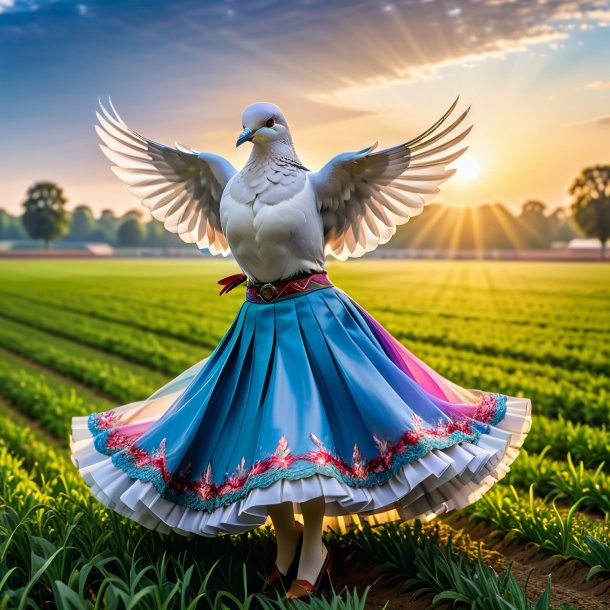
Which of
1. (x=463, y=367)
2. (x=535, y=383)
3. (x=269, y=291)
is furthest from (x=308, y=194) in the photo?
(x=463, y=367)

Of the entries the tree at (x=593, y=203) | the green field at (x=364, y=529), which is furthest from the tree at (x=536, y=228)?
the green field at (x=364, y=529)

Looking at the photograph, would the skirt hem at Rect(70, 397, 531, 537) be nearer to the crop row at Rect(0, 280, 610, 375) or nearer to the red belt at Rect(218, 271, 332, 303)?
the red belt at Rect(218, 271, 332, 303)

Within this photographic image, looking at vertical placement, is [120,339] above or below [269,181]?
below

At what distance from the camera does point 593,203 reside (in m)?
34.0

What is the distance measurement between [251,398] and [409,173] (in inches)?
48.2

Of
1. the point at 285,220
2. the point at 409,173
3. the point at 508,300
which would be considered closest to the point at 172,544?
the point at 285,220

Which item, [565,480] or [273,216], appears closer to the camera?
[273,216]

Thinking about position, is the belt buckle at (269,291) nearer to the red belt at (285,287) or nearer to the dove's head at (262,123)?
the red belt at (285,287)

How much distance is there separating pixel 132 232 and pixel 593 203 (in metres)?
30.6

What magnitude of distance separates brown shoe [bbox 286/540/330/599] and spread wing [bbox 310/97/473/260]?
4.84ft

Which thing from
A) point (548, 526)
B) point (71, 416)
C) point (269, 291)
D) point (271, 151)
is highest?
point (271, 151)

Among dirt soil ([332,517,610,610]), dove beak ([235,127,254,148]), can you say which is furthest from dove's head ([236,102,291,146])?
dirt soil ([332,517,610,610])

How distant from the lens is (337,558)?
11.9 feet

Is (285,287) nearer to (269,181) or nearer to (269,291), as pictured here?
(269,291)
